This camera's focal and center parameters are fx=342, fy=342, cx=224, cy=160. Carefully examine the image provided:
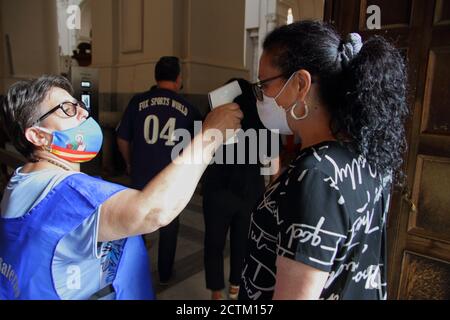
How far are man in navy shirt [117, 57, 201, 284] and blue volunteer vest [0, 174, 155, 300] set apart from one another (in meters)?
1.66

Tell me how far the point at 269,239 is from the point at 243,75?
5.59 metres

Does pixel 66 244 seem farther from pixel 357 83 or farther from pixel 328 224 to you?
pixel 357 83

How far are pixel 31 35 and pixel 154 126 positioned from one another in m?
6.32

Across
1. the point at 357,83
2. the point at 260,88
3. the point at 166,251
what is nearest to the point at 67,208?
the point at 260,88

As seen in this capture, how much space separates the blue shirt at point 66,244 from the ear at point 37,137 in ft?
0.35

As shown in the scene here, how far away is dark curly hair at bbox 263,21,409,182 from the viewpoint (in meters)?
0.84

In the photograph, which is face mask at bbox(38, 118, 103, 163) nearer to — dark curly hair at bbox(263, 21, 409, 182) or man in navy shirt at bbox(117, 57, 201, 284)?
dark curly hair at bbox(263, 21, 409, 182)

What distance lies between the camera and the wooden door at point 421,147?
1.68 m

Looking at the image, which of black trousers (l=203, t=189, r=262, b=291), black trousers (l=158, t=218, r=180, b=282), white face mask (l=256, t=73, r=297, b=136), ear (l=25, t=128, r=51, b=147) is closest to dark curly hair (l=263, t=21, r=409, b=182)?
white face mask (l=256, t=73, r=297, b=136)

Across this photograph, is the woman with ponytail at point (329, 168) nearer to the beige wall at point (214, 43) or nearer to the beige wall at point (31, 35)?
the beige wall at point (214, 43)

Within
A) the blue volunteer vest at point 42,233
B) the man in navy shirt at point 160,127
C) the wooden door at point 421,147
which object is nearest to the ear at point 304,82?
the blue volunteer vest at point 42,233

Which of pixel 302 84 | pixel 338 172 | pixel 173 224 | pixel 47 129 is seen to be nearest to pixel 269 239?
pixel 338 172

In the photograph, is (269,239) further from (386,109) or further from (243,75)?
(243,75)

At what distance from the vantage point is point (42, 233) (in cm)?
91
